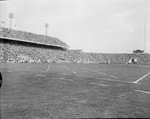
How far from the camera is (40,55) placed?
6425cm

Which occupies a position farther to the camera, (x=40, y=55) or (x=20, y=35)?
(x=20, y=35)

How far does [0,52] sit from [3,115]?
5252cm

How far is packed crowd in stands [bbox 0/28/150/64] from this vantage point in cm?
5450

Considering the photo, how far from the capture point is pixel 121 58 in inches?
3583

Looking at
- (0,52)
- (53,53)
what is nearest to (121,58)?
(53,53)

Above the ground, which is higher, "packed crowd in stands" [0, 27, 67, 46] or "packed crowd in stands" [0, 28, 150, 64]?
"packed crowd in stands" [0, 27, 67, 46]

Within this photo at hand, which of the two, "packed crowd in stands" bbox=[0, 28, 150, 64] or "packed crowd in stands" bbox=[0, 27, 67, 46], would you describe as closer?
"packed crowd in stands" bbox=[0, 28, 150, 64]

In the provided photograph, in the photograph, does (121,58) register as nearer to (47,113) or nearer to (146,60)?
(146,60)

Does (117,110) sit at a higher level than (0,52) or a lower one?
lower

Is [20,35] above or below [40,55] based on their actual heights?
above

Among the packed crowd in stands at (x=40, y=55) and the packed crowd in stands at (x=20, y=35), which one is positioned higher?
the packed crowd in stands at (x=20, y=35)

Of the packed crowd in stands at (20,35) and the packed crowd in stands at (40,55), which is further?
the packed crowd in stands at (20,35)

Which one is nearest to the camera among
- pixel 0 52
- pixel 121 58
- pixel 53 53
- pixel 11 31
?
pixel 0 52

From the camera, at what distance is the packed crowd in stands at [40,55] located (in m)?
54.5
